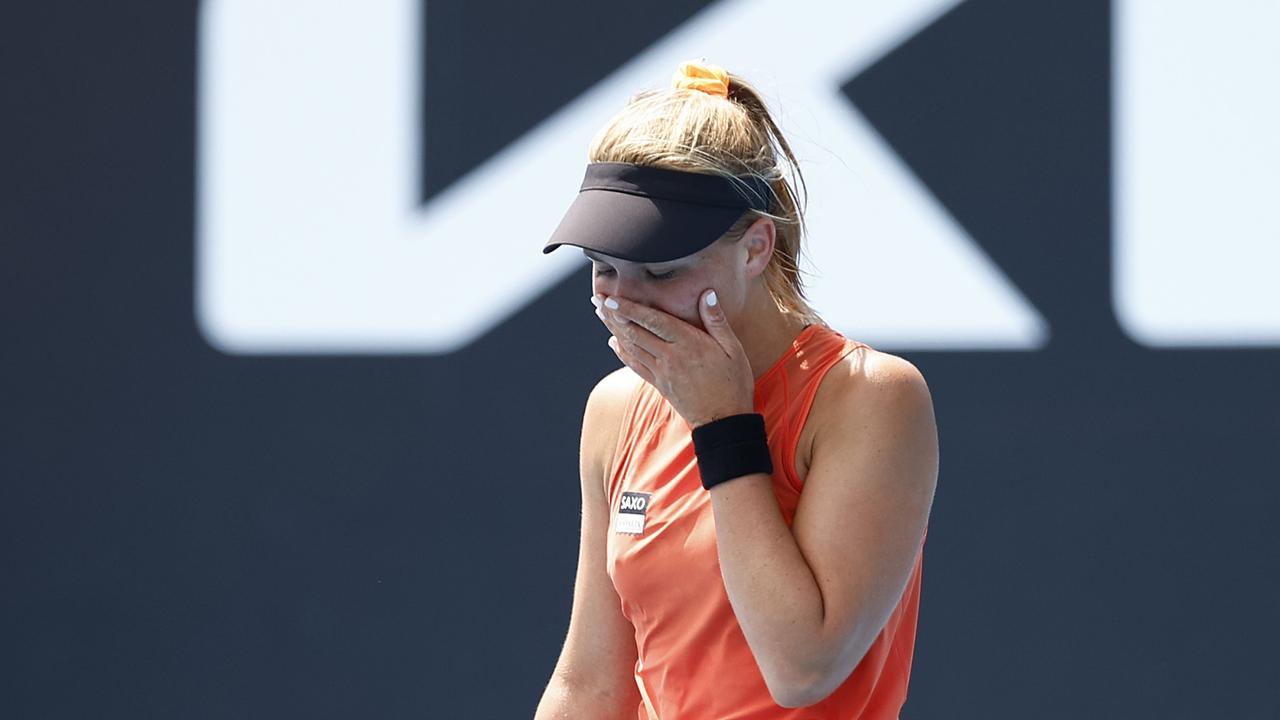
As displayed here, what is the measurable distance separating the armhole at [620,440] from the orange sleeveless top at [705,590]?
6 centimetres

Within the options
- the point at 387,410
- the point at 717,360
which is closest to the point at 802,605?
the point at 717,360

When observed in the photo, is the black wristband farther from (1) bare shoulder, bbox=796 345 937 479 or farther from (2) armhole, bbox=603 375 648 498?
(2) armhole, bbox=603 375 648 498

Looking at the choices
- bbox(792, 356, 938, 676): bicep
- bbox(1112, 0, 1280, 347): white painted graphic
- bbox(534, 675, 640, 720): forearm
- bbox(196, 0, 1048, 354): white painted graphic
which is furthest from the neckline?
bbox(1112, 0, 1280, 347): white painted graphic

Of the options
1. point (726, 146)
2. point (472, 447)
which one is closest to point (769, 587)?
point (726, 146)

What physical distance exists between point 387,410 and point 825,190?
3.33ft

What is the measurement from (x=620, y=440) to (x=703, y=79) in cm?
38

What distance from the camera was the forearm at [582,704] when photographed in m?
1.56

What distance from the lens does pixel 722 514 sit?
4.29 feet

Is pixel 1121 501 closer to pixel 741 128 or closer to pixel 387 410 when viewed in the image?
pixel 387 410

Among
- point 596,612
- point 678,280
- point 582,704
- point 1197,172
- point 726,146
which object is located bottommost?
point 582,704

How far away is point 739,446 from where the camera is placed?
1.32m

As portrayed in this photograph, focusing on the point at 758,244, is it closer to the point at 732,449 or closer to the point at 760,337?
the point at 760,337

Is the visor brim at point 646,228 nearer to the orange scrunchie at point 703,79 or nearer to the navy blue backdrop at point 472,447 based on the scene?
the orange scrunchie at point 703,79

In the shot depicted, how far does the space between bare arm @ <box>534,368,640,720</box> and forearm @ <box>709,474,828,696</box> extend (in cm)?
25
